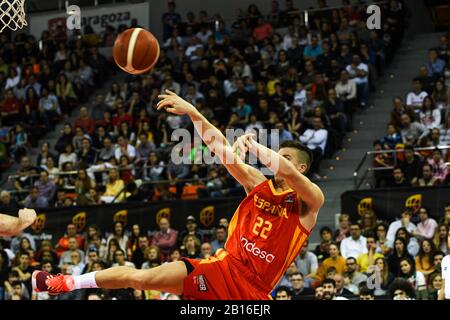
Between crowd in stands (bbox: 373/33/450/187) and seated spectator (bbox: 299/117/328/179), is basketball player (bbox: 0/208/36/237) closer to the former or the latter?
crowd in stands (bbox: 373/33/450/187)

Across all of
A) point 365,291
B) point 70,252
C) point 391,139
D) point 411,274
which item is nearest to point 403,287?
point 365,291

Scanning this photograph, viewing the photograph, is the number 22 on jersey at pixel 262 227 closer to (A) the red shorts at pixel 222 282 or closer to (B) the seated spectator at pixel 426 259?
(A) the red shorts at pixel 222 282

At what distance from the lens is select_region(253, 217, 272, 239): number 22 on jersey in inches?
279

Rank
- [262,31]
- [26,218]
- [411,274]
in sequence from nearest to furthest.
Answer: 1. [26,218]
2. [411,274]
3. [262,31]

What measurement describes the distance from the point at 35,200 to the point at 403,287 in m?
8.40

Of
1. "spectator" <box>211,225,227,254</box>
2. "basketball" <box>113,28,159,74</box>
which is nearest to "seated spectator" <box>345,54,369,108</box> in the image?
"spectator" <box>211,225,227,254</box>

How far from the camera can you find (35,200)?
17.6m

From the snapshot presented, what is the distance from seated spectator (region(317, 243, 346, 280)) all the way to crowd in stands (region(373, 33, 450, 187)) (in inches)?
79.7

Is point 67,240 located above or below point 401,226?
below

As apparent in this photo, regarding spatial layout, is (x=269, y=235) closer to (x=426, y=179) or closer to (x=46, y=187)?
(x=426, y=179)

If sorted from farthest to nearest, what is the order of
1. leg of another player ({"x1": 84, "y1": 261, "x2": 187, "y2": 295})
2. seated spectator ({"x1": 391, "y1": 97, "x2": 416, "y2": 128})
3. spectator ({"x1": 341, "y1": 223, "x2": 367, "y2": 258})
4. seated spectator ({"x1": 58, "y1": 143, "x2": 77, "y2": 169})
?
seated spectator ({"x1": 58, "y1": 143, "x2": 77, "y2": 169}), seated spectator ({"x1": 391, "y1": 97, "x2": 416, "y2": 128}), spectator ({"x1": 341, "y1": 223, "x2": 367, "y2": 258}), leg of another player ({"x1": 84, "y1": 261, "x2": 187, "y2": 295})

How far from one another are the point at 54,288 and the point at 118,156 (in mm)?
11047
